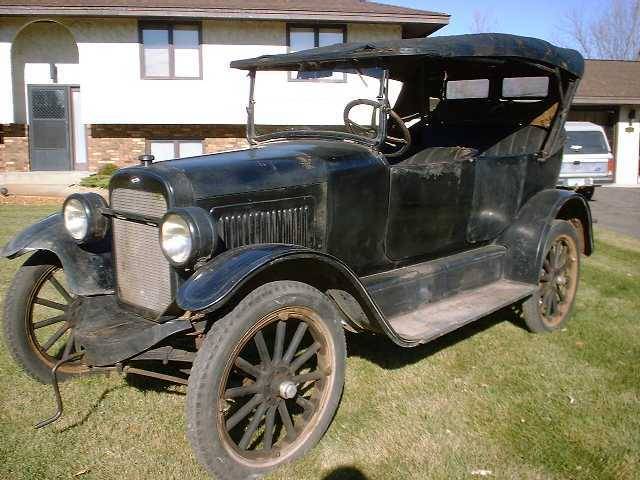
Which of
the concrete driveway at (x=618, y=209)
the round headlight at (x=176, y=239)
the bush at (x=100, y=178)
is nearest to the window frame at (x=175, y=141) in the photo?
the bush at (x=100, y=178)

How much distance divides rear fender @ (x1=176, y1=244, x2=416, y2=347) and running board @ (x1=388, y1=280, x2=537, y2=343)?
203 millimetres

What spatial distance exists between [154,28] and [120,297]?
12470 mm

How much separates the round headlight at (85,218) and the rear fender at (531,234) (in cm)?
297

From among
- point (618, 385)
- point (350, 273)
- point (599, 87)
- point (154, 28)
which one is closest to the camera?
point (350, 273)

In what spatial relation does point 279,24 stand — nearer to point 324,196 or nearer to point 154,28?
point 154,28

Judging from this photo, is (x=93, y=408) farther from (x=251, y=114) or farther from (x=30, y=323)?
(x=251, y=114)

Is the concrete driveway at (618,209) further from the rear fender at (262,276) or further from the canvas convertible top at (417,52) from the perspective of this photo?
the rear fender at (262,276)

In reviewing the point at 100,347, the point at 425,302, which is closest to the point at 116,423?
the point at 100,347

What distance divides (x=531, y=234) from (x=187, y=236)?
292 cm

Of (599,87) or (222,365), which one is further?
(599,87)

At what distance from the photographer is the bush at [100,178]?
1304cm

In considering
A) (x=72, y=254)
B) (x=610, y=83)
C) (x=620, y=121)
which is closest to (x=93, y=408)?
(x=72, y=254)

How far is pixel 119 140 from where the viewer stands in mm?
15023

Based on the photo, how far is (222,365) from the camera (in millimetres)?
2643
